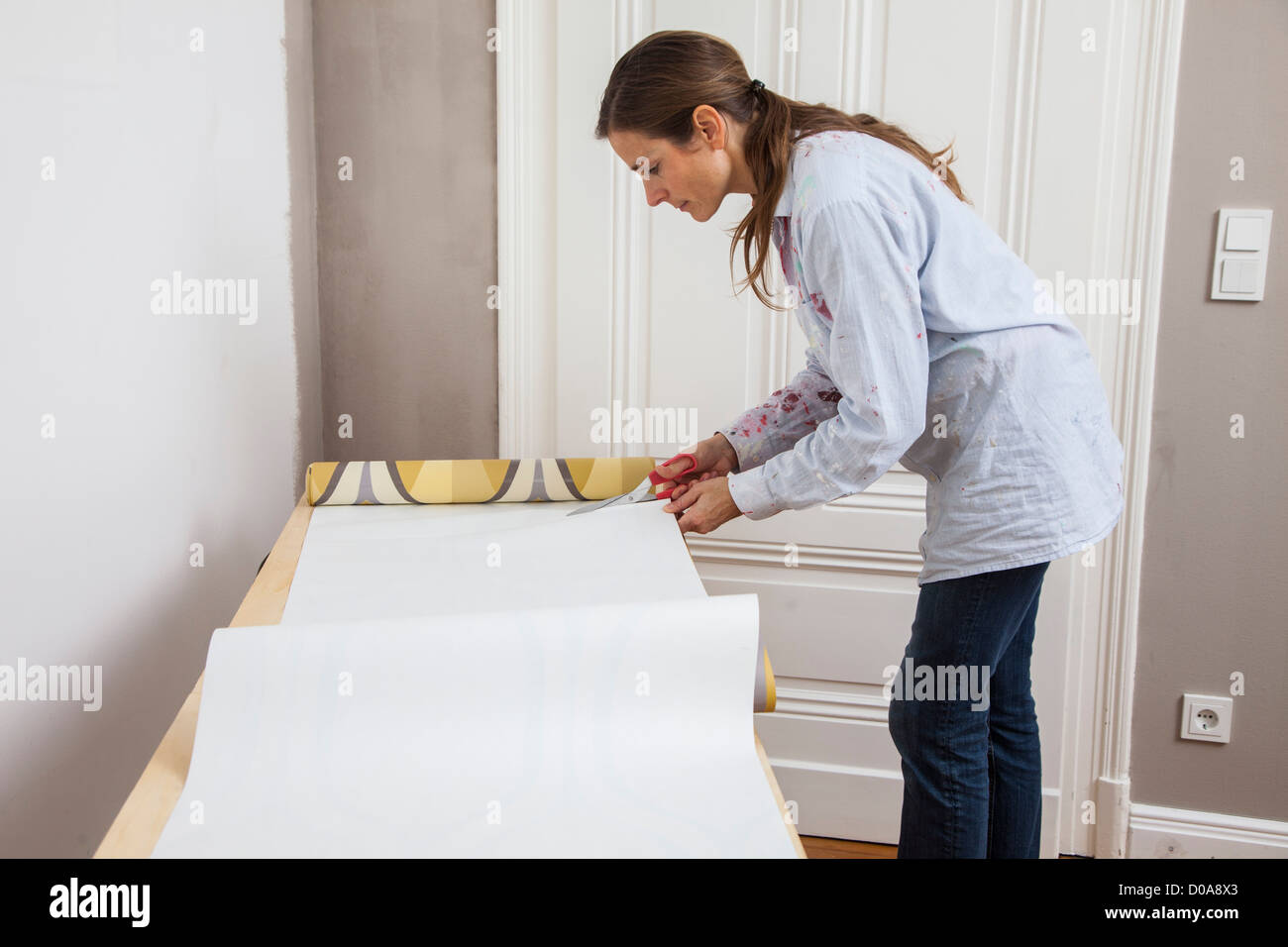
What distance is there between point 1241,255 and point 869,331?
39.5 inches

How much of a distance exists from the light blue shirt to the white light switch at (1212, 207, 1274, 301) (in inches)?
25.8

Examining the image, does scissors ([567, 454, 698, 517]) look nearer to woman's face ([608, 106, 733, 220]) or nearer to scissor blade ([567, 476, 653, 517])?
scissor blade ([567, 476, 653, 517])

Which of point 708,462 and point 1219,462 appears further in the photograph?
point 1219,462

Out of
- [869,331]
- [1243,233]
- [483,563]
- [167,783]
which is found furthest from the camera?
[1243,233]

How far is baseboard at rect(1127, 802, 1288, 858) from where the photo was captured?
1.75 meters

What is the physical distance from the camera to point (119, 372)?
3.65 feet

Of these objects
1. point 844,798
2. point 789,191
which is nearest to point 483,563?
point 789,191

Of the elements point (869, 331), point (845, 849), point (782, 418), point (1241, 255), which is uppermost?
point (1241, 255)

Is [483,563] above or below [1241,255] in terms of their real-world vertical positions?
below
